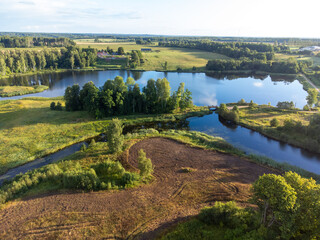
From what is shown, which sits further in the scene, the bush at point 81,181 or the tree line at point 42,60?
the tree line at point 42,60

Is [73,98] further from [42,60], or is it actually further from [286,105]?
[42,60]

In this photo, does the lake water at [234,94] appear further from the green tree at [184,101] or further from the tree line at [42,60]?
the tree line at [42,60]

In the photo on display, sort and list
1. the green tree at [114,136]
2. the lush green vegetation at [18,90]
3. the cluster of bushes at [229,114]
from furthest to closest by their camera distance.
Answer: the lush green vegetation at [18,90], the cluster of bushes at [229,114], the green tree at [114,136]

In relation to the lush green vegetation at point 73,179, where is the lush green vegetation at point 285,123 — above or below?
above

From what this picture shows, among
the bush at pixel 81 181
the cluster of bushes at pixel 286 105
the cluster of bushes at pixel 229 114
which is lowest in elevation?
the bush at pixel 81 181

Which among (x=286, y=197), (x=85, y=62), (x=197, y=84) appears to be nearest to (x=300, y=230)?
(x=286, y=197)

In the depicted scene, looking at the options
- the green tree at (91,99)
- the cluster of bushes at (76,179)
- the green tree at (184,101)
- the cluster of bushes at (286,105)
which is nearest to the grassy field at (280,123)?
the cluster of bushes at (286,105)
